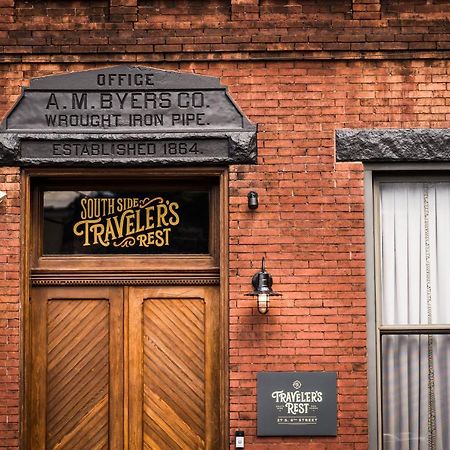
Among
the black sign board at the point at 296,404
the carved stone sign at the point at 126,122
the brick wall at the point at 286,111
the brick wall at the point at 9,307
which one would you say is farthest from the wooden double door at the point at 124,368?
the carved stone sign at the point at 126,122

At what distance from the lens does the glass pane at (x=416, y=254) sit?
27.1ft

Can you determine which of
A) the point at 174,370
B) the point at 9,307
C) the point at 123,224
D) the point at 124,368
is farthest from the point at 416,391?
the point at 9,307

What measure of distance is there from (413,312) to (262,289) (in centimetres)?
151

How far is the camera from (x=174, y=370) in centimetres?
829

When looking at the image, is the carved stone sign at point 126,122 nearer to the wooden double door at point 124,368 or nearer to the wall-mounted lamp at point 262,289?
the wall-mounted lamp at point 262,289

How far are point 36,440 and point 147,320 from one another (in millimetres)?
1525

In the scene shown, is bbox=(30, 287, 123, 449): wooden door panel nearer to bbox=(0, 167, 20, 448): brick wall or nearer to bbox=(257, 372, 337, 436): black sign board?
bbox=(0, 167, 20, 448): brick wall

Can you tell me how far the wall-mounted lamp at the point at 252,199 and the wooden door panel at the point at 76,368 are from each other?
4.93 ft

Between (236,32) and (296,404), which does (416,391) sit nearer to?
(296,404)

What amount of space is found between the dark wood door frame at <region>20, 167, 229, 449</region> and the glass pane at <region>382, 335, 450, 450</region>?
1511 mm

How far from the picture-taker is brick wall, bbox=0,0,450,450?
8.05 m

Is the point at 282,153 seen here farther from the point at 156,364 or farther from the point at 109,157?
the point at 156,364

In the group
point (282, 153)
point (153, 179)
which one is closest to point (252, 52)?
point (282, 153)

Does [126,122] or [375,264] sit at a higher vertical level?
[126,122]
